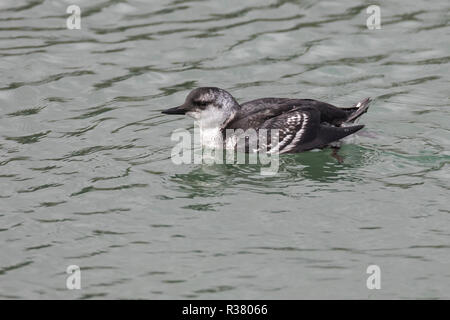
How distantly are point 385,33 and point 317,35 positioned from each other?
1.14 m

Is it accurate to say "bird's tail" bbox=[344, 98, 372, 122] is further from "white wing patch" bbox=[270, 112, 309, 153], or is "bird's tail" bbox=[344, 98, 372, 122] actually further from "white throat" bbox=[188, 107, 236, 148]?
"white throat" bbox=[188, 107, 236, 148]

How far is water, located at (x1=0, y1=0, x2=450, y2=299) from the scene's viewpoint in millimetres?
9219

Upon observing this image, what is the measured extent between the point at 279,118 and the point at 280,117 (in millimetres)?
20

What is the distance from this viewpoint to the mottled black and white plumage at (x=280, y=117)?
11.8 meters

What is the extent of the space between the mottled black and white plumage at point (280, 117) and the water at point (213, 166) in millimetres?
309

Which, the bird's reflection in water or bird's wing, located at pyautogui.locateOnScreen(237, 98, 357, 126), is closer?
the bird's reflection in water

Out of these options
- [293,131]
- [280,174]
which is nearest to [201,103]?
[293,131]

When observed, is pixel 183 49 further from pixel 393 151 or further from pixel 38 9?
pixel 393 151

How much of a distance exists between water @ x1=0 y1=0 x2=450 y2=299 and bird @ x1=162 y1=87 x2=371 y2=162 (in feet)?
0.97

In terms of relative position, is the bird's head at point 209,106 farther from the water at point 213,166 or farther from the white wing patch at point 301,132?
the white wing patch at point 301,132

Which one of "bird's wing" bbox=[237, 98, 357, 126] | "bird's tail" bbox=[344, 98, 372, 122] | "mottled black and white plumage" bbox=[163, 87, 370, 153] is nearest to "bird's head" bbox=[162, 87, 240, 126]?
"mottled black and white plumage" bbox=[163, 87, 370, 153]

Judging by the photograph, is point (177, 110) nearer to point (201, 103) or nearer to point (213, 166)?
point (201, 103)

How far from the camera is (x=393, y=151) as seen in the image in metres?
11.9

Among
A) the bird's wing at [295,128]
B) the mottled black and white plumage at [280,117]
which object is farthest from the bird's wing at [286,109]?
the bird's wing at [295,128]
